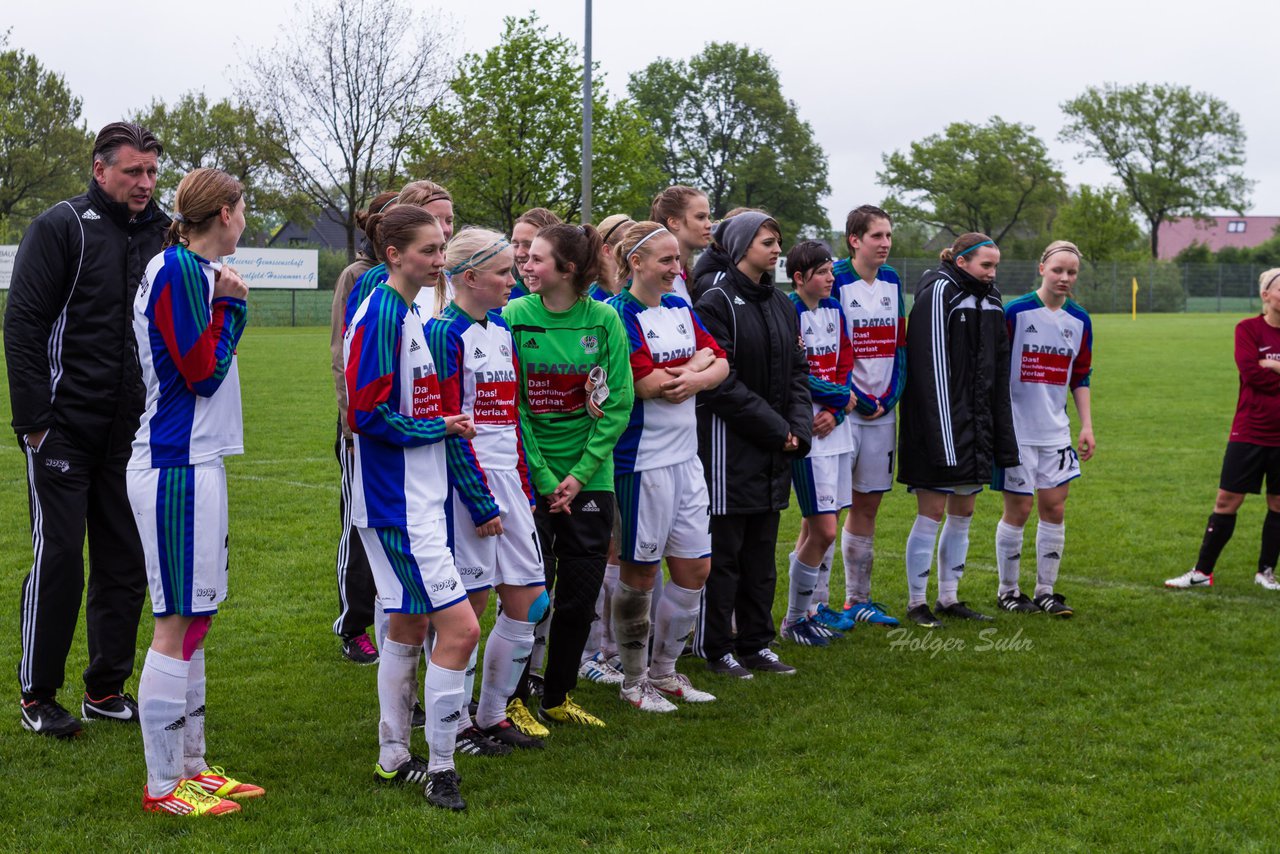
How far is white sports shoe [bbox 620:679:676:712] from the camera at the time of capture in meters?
5.50

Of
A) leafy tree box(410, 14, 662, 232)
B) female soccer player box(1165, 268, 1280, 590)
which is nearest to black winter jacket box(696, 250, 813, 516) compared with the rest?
female soccer player box(1165, 268, 1280, 590)

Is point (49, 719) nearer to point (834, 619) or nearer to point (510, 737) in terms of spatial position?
point (510, 737)

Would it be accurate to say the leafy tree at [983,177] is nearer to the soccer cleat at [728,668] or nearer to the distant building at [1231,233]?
the distant building at [1231,233]

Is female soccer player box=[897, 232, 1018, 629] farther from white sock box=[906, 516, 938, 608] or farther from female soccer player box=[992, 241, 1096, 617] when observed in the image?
female soccer player box=[992, 241, 1096, 617]

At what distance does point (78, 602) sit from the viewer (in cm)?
510

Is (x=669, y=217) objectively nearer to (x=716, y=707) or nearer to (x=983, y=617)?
(x=716, y=707)

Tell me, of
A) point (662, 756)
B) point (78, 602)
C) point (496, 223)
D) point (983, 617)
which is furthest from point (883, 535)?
point (496, 223)

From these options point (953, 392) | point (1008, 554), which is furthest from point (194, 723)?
point (1008, 554)

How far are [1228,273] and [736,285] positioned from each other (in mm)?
64663

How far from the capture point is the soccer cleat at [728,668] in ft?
19.7

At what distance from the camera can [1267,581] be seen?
7871 mm

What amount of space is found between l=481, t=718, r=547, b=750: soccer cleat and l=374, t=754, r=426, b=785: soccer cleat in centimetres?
54

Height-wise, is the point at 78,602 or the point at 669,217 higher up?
the point at 669,217

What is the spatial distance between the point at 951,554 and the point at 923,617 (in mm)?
432
